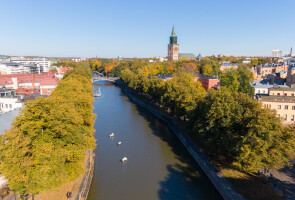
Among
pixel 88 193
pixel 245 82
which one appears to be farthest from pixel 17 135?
pixel 245 82

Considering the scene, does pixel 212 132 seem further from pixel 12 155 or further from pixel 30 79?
pixel 30 79

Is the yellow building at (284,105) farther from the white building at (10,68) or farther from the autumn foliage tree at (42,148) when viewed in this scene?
the white building at (10,68)

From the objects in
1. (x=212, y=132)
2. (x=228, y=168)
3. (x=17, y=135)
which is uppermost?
(x=17, y=135)

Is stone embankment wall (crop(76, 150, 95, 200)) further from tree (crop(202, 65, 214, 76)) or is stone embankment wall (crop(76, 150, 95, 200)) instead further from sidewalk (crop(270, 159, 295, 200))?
tree (crop(202, 65, 214, 76))

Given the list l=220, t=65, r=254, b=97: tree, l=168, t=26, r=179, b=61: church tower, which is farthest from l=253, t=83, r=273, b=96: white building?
l=168, t=26, r=179, b=61: church tower

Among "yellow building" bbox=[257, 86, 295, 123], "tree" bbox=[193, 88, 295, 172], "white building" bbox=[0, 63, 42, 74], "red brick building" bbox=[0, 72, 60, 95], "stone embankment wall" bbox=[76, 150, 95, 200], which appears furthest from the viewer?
"white building" bbox=[0, 63, 42, 74]

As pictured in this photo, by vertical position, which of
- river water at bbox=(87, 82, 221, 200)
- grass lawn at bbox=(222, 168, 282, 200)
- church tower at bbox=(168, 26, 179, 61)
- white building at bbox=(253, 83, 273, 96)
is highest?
church tower at bbox=(168, 26, 179, 61)

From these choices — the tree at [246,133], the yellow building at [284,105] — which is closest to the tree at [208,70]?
the yellow building at [284,105]

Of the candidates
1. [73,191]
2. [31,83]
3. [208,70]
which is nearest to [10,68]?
[31,83]
